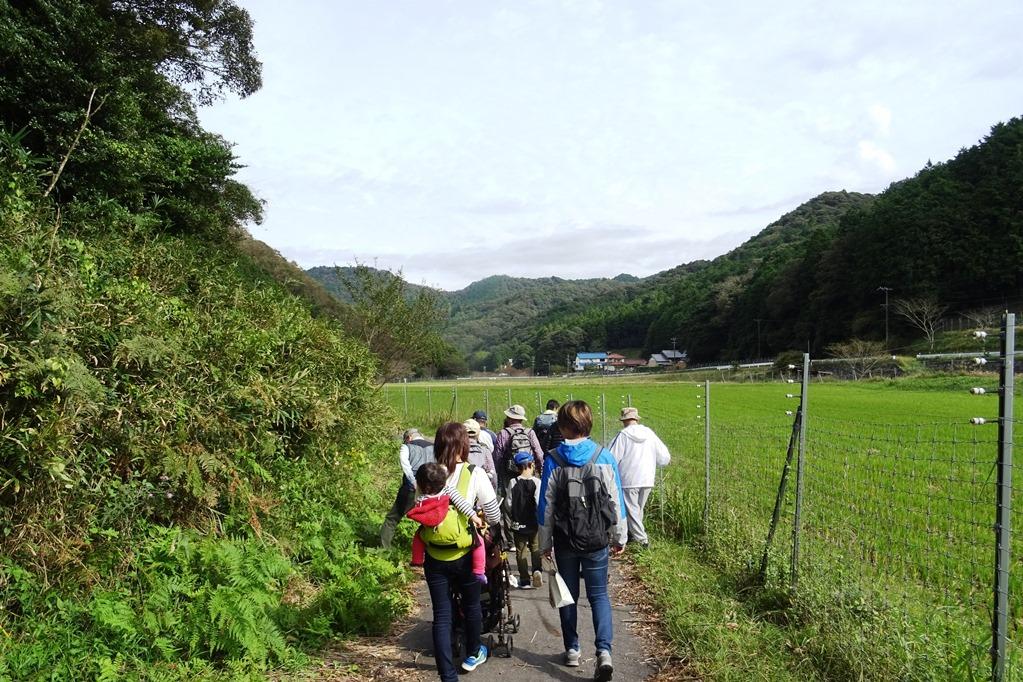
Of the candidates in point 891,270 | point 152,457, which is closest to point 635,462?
point 152,457

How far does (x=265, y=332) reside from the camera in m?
6.78

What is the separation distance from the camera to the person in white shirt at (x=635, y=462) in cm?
699

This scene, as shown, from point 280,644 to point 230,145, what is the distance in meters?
15.4

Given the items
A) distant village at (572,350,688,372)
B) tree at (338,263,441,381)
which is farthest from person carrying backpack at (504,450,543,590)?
distant village at (572,350,688,372)

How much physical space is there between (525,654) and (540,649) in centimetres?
14

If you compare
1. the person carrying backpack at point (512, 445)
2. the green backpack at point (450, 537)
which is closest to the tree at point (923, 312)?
the person carrying backpack at point (512, 445)

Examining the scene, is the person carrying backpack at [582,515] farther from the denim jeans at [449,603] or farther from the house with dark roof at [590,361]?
the house with dark roof at [590,361]

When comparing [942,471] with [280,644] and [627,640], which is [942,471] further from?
[280,644]

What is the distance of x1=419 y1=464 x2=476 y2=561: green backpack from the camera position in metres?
4.21

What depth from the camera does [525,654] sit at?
4859 mm

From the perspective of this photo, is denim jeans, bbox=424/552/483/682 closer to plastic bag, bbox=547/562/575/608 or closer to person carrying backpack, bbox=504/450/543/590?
plastic bag, bbox=547/562/575/608

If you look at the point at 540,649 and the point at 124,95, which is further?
the point at 124,95

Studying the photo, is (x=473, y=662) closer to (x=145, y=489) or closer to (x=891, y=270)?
(x=145, y=489)

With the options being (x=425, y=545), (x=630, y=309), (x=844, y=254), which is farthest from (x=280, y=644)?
(x=630, y=309)
